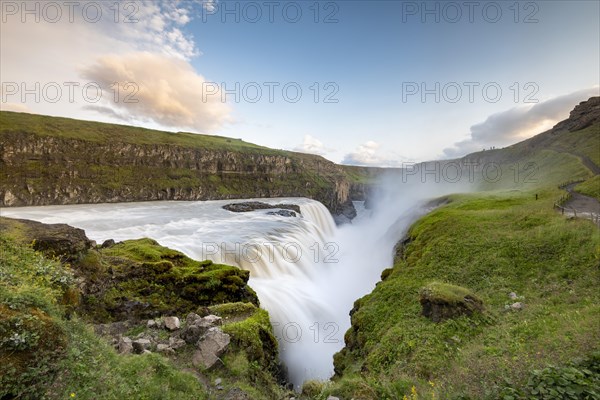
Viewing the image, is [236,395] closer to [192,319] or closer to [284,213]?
[192,319]

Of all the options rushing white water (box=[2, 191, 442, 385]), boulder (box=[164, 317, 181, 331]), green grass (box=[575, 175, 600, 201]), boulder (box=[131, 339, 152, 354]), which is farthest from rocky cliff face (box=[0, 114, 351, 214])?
green grass (box=[575, 175, 600, 201])

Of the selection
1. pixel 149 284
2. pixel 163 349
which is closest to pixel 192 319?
pixel 163 349

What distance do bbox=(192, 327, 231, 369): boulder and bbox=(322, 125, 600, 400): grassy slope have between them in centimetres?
392

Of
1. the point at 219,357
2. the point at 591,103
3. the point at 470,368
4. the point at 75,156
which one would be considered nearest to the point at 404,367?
the point at 470,368

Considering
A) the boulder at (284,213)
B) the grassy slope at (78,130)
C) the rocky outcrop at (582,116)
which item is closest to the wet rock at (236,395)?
the boulder at (284,213)

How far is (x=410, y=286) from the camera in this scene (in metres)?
17.0

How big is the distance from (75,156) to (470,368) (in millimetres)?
116557

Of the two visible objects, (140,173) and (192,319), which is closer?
(192,319)

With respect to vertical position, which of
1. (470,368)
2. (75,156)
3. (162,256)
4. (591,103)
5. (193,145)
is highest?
(591,103)

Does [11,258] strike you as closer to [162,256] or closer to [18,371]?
[18,371]

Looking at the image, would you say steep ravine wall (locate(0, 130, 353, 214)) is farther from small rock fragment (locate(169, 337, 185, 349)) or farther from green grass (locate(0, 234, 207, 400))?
green grass (locate(0, 234, 207, 400))

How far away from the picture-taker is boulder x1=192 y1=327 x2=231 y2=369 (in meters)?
9.34

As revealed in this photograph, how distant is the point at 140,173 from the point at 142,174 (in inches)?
29.3

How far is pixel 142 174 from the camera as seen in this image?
10506 cm
